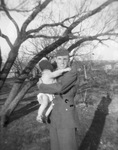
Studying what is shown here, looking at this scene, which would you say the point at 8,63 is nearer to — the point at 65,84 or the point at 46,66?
the point at 46,66

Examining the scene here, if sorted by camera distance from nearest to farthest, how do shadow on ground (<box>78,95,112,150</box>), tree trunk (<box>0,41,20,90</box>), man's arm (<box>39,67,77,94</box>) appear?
man's arm (<box>39,67,77,94</box>)
shadow on ground (<box>78,95,112,150</box>)
tree trunk (<box>0,41,20,90</box>)

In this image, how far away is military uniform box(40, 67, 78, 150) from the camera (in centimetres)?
182

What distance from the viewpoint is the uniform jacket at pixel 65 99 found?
1811 mm

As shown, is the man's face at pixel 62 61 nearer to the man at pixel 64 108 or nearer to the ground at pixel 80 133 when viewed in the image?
the man at pixel 64 108

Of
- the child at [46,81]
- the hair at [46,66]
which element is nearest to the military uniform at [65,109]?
the child at [46,81]

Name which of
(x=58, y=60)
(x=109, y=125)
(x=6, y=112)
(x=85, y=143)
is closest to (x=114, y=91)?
(x=109, y=125)

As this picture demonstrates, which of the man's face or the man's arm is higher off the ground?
the man's face

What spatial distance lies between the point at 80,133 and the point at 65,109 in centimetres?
310

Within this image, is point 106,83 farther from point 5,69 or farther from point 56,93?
point 56,93

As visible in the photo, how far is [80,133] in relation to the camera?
4.54 m

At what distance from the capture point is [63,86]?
179 centimetres

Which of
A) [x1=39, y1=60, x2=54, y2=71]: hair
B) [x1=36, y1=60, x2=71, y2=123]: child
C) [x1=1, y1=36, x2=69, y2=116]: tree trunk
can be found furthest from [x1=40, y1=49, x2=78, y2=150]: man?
[x1=1, y1=36, x2=69, y2=116]: tree trunk

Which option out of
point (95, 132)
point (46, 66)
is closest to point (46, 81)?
point (46, 66)

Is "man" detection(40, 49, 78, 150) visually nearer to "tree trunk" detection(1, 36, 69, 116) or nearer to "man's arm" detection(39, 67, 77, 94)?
"man's arm" detection(39, 67, 77, 94)
